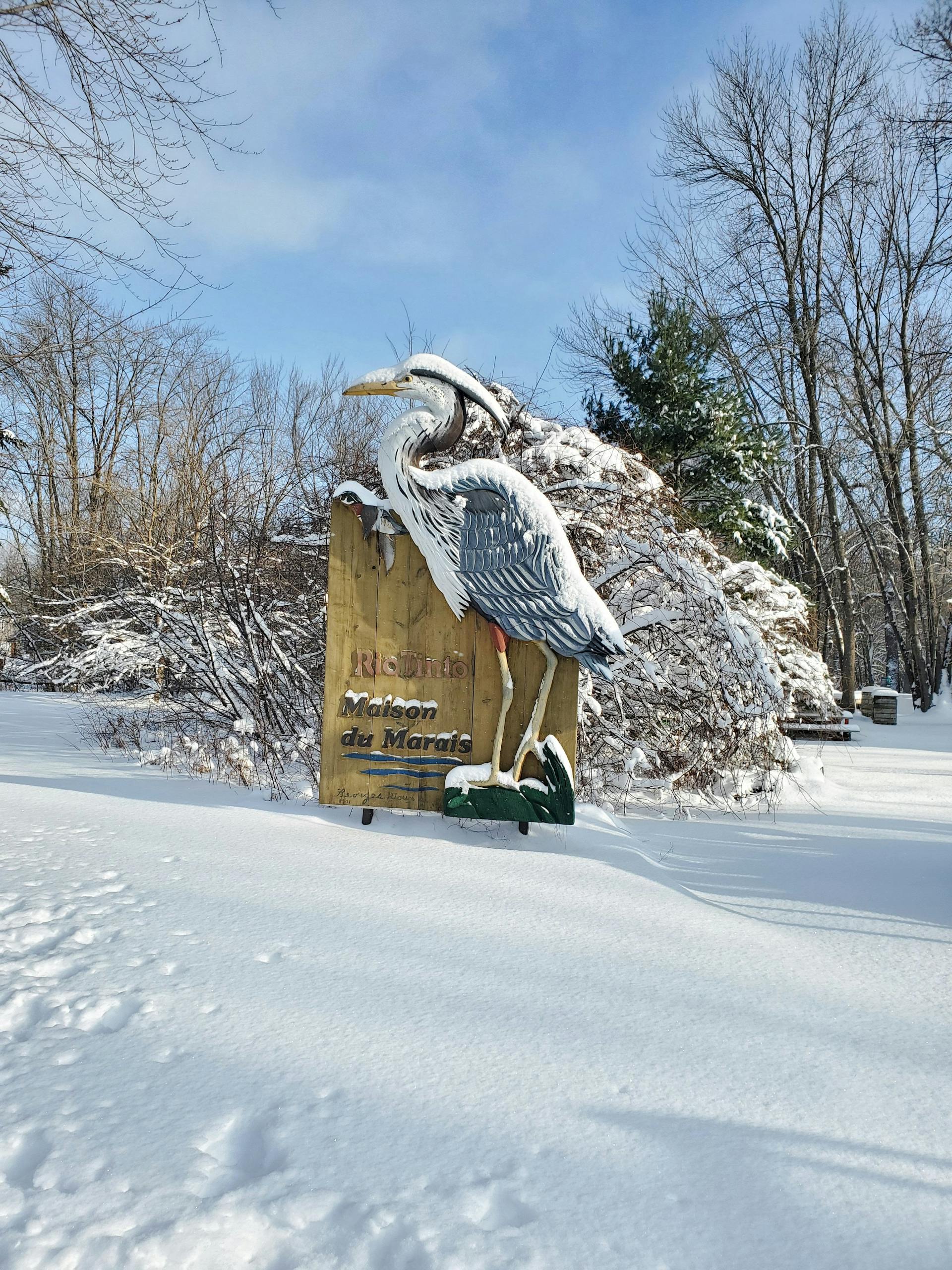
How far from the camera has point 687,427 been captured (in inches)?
437

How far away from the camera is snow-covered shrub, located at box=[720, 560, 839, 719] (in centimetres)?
766

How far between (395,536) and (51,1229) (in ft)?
11.6

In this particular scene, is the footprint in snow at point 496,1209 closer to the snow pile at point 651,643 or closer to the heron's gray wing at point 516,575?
the heron's gray wing at point 516,575

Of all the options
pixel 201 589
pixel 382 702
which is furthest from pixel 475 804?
pixel 201 589

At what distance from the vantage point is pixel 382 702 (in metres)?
4.48

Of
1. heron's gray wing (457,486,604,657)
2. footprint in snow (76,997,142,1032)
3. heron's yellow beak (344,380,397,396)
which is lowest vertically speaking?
footprint in snow (76,997,142,1032)

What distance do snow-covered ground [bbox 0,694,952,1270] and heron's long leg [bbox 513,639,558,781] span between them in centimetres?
62

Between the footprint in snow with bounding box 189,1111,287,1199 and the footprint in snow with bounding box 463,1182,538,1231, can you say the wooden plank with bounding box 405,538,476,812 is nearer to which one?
the footprint in snow with bounding box 189,1111,287,1199

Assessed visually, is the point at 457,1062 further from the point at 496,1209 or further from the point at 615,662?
the point at 615,662

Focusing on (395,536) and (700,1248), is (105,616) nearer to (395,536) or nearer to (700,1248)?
(395,536)

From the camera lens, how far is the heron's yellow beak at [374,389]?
4.27 metres

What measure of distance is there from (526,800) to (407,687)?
0.93 metres

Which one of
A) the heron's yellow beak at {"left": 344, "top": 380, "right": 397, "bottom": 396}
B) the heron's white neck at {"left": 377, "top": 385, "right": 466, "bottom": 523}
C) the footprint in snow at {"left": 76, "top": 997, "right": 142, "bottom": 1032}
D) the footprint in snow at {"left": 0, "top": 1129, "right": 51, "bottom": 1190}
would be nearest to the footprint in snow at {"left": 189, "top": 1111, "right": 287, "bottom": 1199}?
the footprint in snow at {"left": 0, "top": 1129, "right": 51, "bottom": 1190}

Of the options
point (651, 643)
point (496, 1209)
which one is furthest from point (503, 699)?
point (496, 1209)
